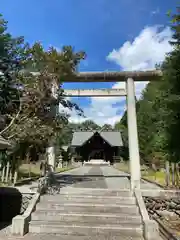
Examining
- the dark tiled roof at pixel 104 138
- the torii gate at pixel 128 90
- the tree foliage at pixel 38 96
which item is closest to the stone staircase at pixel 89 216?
the torii gate at pixel 128 90

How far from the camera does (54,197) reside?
6910mm

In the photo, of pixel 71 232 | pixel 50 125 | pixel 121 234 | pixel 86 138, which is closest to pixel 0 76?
pixel 50 125

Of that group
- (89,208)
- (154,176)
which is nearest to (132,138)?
(89,208)

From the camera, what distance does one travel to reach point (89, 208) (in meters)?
6.35

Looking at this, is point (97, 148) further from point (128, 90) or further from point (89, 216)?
point (89, 216)

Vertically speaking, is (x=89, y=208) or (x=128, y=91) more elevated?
(x=128, y=91)

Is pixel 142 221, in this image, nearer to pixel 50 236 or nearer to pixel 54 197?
pixel 50 236

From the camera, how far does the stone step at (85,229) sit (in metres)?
5.31

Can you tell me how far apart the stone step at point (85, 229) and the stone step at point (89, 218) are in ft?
0.59

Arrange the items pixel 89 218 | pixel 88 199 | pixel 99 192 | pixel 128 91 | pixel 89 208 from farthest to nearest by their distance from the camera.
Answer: pixel 128 91 < pixel 99 192 < pixel 88 199 < pixel 89 208 < pixel 89 218

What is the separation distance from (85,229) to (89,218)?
44cm

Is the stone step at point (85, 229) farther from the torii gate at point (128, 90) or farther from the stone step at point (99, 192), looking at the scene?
the torii gate at point (128, 90)

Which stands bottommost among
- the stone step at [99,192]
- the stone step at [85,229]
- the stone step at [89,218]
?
the stone step at [85,229]

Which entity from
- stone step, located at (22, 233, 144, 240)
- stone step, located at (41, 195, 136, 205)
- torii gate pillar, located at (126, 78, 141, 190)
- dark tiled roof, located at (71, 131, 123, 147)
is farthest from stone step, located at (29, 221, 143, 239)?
dark tiled roof, located at (71, 131, 123, 147)
